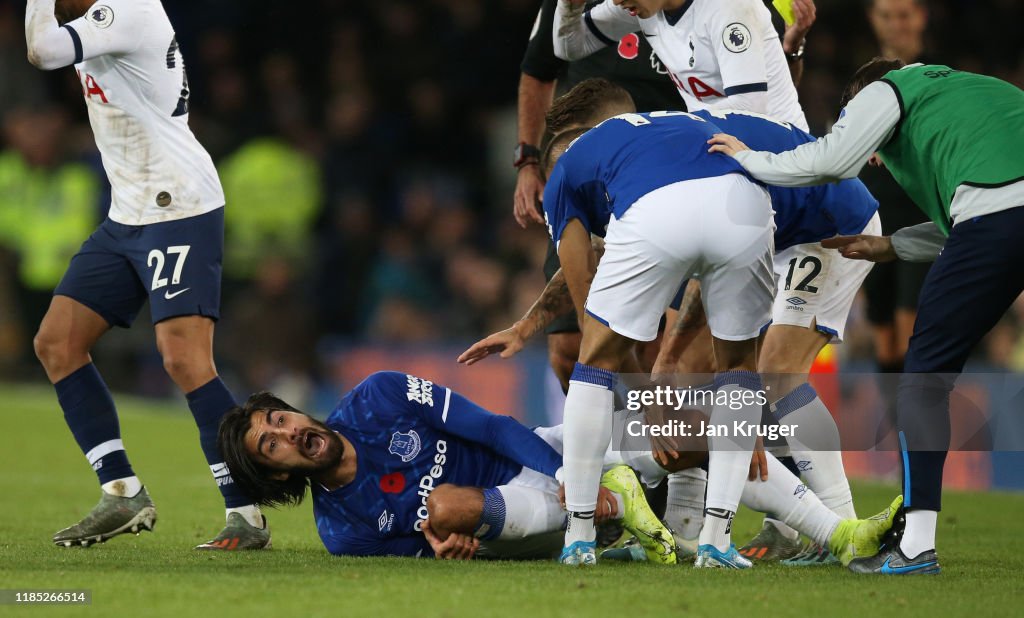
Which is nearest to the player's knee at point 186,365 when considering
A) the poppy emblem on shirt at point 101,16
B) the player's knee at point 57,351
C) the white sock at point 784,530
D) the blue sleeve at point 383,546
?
the player's knee at point 57,351

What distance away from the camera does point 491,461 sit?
5.21 m

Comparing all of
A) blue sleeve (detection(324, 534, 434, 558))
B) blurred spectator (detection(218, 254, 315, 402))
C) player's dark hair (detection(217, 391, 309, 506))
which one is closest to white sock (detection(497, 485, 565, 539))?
blue sleeve (detection(324, 534, 434, 558))

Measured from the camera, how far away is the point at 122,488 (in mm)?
5555

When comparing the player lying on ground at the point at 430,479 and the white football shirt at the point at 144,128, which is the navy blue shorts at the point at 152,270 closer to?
the white football shirt at the point at 144,128

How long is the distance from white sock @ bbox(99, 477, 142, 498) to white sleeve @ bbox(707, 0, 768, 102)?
285 centimetres

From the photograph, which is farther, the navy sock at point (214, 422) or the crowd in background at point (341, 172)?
the crowd in background at point (341, 172)

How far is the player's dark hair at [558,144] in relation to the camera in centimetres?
529

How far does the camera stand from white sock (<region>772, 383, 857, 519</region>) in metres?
5.25

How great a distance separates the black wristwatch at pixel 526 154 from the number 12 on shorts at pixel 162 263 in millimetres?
1878

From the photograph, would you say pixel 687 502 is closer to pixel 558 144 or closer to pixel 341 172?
pixel 558 144

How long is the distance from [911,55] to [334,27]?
9.81 metres

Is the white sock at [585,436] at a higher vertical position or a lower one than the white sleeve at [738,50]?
lower

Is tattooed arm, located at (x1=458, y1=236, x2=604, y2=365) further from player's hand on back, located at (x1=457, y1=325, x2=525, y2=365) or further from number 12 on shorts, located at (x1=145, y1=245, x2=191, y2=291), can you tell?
number 12 on shorts, located at (x1=145, y1=245, x2=191, y2=291)

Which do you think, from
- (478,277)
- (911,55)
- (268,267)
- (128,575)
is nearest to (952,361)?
(128,575)
